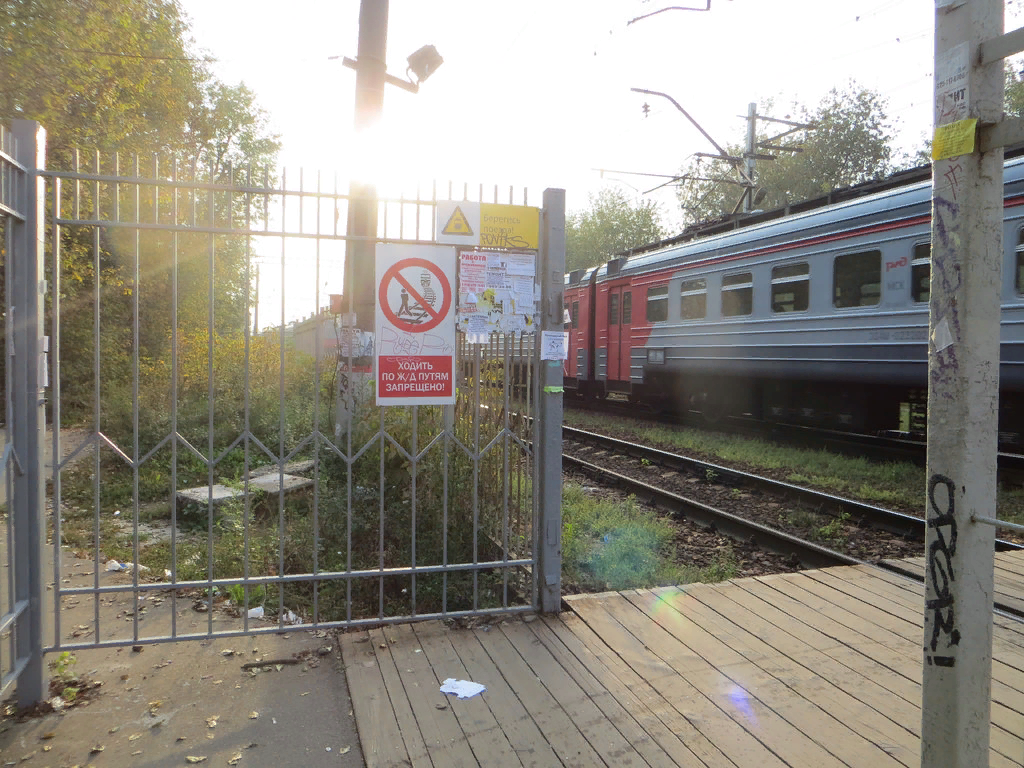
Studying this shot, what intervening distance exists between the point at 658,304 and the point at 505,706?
40.0ft

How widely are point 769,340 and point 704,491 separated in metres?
4.19

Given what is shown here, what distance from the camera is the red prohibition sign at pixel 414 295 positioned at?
3736 millimetres

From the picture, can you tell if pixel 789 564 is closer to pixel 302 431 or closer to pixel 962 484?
pixel 962 484

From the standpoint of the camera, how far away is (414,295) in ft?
12.4

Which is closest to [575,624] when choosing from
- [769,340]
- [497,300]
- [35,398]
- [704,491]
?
[497,300]

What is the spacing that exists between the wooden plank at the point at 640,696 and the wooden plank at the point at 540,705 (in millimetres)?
279

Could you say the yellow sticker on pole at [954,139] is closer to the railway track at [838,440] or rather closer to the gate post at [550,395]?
the gate post at [550,395]

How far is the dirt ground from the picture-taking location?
274cm

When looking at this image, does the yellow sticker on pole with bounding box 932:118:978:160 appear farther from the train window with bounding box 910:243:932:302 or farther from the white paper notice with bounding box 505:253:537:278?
the train window with bounding box 910:243:932:302

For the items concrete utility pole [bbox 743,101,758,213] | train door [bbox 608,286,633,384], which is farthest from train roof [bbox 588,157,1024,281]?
concrete utility pole [bbox 743,101,758,213]

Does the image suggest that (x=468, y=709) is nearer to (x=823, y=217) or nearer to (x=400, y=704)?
(x=400, y=704)

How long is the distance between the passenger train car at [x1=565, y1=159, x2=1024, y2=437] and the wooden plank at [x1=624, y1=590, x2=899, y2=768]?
5.84 meters

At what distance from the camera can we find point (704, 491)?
26.6 feet

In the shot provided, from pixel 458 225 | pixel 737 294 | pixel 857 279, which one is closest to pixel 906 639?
pixel 458 225
